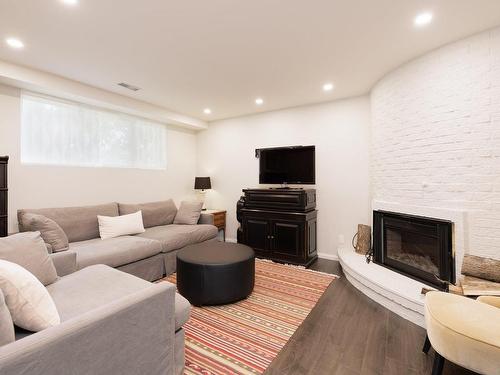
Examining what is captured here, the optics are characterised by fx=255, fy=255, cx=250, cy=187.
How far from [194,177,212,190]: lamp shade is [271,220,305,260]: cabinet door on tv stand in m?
1.80

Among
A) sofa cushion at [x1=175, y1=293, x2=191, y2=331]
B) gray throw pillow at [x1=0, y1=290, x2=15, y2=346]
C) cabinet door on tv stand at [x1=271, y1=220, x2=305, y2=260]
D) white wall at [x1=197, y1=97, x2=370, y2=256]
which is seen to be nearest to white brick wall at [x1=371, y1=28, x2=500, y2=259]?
white wall at [x1=197, y1=97, x2=370, y2=256]

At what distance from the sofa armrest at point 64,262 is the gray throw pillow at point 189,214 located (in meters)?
2.12

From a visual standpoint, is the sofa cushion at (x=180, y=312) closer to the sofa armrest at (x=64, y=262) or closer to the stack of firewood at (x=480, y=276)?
the sofa armrest at (x=64, y=262)

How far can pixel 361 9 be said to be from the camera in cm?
189

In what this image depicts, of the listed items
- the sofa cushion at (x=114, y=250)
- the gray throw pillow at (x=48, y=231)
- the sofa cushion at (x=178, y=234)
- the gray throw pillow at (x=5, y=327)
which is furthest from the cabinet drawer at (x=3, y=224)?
the gray throw pillow at (x=5, y=327)

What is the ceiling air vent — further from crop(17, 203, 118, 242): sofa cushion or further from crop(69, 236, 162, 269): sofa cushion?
crop(69, 236, 162, 269): sofa cushion

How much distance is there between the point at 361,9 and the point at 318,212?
9.52 feet

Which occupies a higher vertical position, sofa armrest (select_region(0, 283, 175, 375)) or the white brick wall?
the white brick wall

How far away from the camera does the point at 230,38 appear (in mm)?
2285

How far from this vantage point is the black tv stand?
3.71 metres

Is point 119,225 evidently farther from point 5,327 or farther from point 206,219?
point 5,327

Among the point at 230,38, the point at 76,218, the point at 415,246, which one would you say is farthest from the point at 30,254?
the point at 415,246

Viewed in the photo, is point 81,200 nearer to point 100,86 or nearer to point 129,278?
point 100,86

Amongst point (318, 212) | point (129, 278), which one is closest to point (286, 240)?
point (318, 212)
